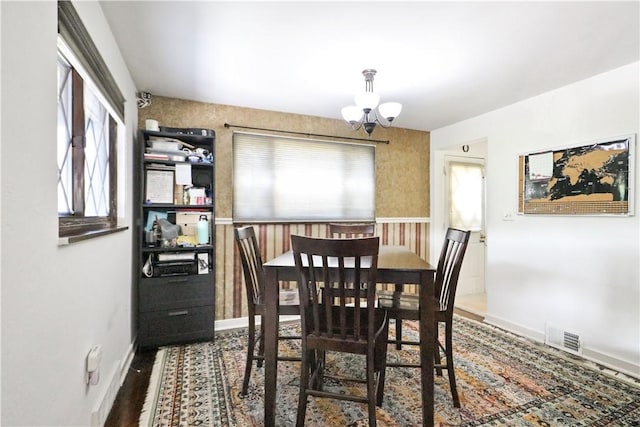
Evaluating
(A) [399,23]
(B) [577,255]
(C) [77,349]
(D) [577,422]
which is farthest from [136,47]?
(B) [577,255]

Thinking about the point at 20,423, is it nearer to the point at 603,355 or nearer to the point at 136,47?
the point at 136,47

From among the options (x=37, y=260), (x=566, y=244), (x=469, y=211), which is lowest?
(x=566, y=244)

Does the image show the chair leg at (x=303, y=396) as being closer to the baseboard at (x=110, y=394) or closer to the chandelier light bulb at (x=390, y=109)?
the baseboard at (x=110, y=394)

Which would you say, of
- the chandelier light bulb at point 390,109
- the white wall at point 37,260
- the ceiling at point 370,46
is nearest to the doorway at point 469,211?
the ceiling at point 370,46

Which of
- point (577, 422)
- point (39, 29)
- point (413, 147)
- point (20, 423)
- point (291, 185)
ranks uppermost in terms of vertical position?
point (413, 147)

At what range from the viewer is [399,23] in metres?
1.84

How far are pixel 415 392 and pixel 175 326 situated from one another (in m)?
1.98

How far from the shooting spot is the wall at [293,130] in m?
3.20

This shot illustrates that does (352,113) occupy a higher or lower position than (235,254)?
higher

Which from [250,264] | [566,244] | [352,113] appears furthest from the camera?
[566,244]

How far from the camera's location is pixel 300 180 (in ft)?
11.8

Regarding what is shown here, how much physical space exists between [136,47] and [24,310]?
6.28ft

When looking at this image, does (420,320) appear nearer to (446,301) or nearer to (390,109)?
(446,301)

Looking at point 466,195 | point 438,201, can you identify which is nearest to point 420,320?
point 438,201
